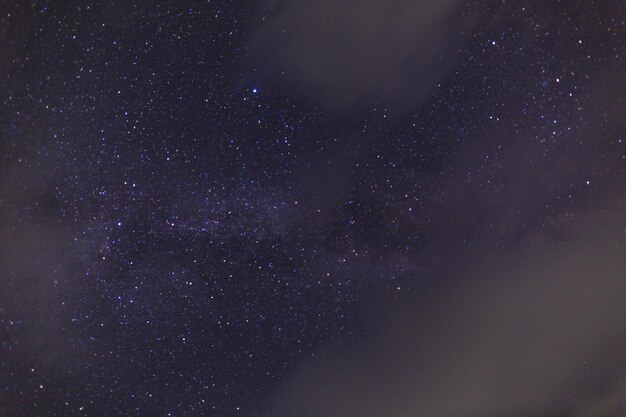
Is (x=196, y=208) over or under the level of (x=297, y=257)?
over

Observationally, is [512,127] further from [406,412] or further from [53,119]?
[53,119]

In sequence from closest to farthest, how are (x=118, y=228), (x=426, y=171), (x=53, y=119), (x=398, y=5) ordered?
(x=53, y=119)
(x=118, y=228)
(x=398, y=5)
(x=426, y=171)

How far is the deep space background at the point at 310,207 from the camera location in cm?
191

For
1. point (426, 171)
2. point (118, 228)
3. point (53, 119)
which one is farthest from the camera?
point (426, 171)

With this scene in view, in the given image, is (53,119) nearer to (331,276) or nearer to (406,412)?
(331,276)

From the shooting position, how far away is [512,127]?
2387mm

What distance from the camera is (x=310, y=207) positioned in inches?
89.5

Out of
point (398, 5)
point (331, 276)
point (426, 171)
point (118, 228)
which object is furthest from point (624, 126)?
point (118, 228)

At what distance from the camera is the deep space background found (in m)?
1.91

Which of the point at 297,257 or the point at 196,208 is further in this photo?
the point at 297,257

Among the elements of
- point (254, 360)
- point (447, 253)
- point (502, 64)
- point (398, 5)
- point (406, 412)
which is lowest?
point (406, 412)

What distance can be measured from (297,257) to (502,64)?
48.4 inches

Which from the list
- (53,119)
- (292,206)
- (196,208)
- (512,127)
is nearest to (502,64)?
(512,127)

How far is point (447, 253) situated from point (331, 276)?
1.84 ft
